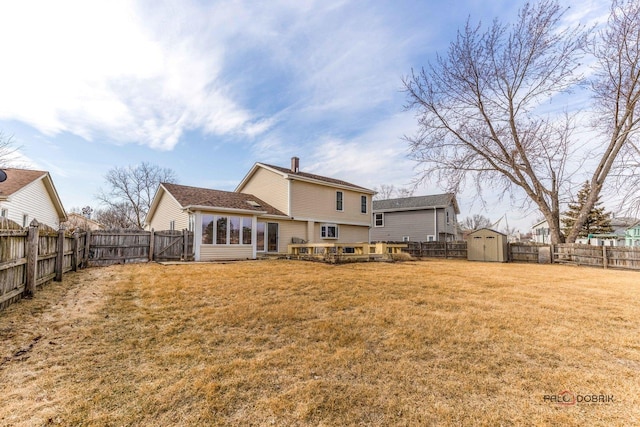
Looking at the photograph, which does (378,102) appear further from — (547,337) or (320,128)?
(547,337)

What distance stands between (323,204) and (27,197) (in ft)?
53.2

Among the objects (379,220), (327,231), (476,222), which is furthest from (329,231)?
(476,222)

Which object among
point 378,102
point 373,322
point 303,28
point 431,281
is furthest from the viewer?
point 378,102

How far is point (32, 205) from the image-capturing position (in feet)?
54.6

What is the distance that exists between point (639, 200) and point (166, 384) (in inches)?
719

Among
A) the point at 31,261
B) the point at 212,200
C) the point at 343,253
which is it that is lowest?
the point at 343,253

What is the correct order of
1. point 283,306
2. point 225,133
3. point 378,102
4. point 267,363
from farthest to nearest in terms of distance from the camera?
point 225,133
point 378,102
point 283,306
point 267,363

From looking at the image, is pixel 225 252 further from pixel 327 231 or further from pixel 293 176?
pixel 327 231

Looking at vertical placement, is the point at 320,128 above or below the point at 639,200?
above

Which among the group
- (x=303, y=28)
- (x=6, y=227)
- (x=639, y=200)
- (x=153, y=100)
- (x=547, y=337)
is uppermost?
(x=303, y=28)

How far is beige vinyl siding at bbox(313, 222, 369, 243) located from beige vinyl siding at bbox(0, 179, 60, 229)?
49.2ft

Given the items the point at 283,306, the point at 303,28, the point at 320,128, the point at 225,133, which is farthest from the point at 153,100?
the point at 283,306

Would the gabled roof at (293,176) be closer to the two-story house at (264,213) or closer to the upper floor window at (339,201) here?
the two-story house at (264,213)

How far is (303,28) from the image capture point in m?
11.1
